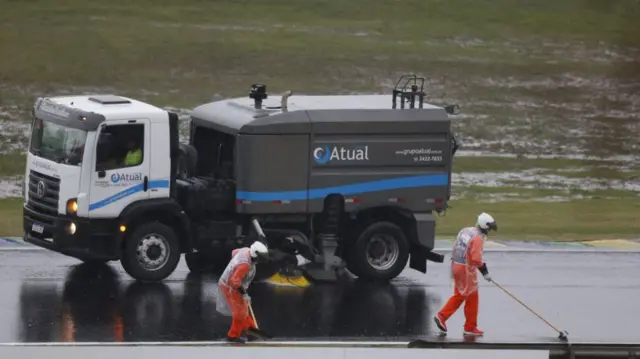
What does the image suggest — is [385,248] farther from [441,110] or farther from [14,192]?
[14,192]

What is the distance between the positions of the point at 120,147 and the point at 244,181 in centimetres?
181

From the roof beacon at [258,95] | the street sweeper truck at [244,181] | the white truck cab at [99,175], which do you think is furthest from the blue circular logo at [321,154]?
the white truck cab at [99,175]

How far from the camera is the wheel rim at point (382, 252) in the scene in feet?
66.5

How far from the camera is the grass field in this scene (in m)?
34.8

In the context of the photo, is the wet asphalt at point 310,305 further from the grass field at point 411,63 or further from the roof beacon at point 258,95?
the grass field at point 411,63

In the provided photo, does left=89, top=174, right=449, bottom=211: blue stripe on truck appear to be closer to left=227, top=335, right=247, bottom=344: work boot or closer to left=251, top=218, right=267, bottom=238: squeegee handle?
left=251, top=218, right=267, bottom=238: squeegee handle

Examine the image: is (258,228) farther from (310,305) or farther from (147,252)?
(147,252)

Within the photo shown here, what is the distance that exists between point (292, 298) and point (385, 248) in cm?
195

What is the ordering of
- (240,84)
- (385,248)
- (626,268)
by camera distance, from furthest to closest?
(240,84) → (626,268) → (385,248)

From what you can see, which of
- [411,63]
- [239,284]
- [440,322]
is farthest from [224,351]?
[411,63]

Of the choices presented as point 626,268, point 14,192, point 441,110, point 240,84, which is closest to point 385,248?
point 441,110

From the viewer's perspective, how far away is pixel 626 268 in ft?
72.6

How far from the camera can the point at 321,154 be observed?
19.7 m

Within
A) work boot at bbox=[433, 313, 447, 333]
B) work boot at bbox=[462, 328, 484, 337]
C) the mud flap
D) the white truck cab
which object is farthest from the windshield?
work boot at bbox=[462, 328, 484, 337]
